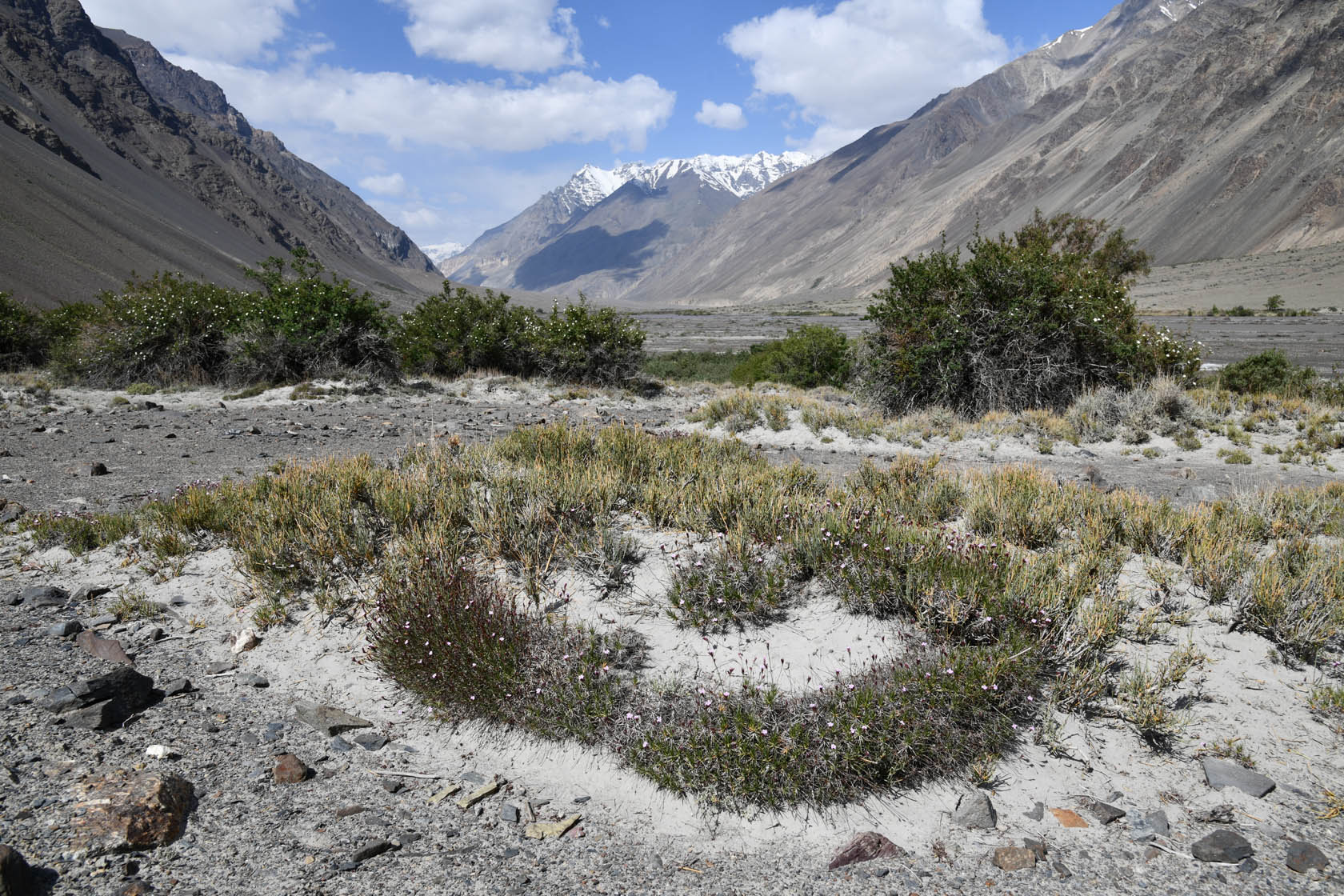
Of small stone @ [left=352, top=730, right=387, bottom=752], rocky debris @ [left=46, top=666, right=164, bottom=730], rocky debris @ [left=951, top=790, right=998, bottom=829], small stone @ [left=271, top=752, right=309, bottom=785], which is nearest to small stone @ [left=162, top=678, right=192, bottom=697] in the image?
rocky debris @ [left=46, top=666, right=164, bottom=730]

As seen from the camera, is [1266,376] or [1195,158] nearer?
[1266,376]

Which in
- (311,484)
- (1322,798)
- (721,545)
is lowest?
(1322,798)

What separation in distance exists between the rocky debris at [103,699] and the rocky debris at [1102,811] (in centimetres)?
473

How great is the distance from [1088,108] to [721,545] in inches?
6897

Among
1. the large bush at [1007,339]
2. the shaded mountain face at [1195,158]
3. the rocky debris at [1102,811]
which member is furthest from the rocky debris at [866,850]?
the shaded mountain face at [1195,158]

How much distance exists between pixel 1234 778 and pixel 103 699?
5.54 m

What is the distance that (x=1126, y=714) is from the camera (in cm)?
353

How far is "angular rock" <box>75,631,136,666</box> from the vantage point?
14.0 ft

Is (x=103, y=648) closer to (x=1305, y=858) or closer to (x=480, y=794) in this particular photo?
(x=480, y=794)

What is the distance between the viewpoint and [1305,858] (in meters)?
2.76

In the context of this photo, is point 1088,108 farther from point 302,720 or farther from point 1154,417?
point 302,720

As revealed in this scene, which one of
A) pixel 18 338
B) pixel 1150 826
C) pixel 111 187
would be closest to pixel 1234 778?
pixel 1150 826

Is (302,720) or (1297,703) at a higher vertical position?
(302,720)

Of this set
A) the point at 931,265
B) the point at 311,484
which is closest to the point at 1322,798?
the point at 311,484
